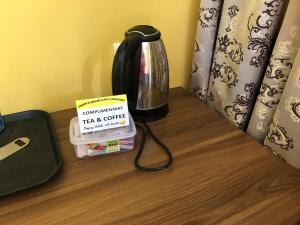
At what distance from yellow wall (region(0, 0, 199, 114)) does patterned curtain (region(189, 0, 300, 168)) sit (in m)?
0.14

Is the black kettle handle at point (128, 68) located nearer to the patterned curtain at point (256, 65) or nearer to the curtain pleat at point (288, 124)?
the patterned curtain at point (256, 65)

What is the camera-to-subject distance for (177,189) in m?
0.67

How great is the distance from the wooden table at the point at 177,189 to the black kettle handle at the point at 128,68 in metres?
0.13

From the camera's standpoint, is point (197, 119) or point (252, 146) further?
point (197, 119)

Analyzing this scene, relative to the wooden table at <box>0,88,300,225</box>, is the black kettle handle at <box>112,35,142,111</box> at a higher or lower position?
higher

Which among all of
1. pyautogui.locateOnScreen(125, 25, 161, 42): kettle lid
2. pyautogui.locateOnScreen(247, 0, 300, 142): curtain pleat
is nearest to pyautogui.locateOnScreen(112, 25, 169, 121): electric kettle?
pyautogui.locateOnScreen(125, 25, 161, 42): kettle lid

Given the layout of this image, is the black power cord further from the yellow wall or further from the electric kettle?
the yellow wall

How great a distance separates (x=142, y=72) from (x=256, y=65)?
1.02 ft

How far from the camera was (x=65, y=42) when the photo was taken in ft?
2.85

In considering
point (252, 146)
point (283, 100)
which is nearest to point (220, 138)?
point (252, 146)

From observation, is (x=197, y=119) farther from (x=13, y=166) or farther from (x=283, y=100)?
(x=13, y=166)

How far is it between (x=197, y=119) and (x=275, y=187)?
12.0 inches

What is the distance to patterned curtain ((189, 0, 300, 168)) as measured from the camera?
0.71 meters

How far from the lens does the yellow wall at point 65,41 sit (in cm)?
81
